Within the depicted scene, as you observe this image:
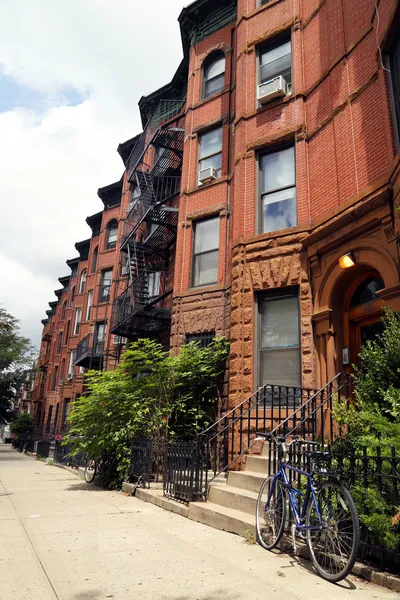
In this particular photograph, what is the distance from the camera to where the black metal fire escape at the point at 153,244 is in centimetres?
1503

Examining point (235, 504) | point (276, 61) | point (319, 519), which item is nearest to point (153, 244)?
point (276, 61)

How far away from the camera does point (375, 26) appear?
8.52 m

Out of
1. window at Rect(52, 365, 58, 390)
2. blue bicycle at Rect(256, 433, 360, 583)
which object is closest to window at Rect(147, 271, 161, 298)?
blue bicycle at Rect(256, 433, 360, 583)

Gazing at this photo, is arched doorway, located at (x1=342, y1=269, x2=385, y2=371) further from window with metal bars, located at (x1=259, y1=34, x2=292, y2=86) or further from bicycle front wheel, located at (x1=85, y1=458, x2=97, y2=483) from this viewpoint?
bicycle front wheel, located at (x1=85, y1=458, x2=97, y2=483)

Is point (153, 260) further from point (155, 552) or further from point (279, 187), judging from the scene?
point (155, 552)

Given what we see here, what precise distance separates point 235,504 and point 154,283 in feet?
36.4

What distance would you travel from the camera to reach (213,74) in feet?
49.2

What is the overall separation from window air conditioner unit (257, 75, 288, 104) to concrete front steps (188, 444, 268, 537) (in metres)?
8.69

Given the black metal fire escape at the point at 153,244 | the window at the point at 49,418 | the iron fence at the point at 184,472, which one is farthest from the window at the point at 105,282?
the iron fence at the point at 184,472

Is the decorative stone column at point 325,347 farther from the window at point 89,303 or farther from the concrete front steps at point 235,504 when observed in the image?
the window at point 89,303

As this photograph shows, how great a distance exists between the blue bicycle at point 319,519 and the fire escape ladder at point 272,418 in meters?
1.89

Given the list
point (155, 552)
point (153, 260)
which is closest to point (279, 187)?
point (153, 260)

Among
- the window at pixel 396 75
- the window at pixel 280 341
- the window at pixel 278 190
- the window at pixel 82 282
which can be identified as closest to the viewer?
the window at pixel 396 75

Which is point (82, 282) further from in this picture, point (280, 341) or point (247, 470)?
point (247, 470)
